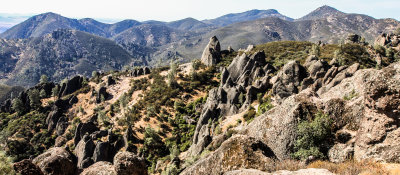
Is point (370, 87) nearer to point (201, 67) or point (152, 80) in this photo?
point (201, 67)

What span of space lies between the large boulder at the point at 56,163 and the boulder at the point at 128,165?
20.8 feet

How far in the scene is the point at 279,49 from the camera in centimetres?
11519

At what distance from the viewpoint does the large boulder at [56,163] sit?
18.6m

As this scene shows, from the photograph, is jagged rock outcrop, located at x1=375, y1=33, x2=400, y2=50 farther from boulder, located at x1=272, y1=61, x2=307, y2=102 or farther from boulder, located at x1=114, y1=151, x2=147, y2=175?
boulder, located at x1=114, y1=151, x2=147, y2=175

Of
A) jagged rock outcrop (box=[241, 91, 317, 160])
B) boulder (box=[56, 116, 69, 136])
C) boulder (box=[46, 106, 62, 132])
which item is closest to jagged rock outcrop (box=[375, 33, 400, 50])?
jagged rock outcrop (box=[241, 91, 317, 160])

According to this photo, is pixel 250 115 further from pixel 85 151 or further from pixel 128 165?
pixel 85 151

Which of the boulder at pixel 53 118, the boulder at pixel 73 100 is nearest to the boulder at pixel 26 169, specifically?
the boulder at pixel 53 118

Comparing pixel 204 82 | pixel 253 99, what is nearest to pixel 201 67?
pixel 204 82

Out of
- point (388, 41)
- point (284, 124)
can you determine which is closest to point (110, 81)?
point (284, 124)

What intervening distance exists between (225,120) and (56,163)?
36453mm

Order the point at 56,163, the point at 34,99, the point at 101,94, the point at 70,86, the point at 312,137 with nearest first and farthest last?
the point at 312,137 < the point at 56,163 < the point at 101,94 < the point at 34,99 < the point at 70,86

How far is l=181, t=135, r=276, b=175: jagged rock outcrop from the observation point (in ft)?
39.1

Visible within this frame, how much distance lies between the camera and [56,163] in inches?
752

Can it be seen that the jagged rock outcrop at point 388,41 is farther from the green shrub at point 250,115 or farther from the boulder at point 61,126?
the boulder at point 61,126
